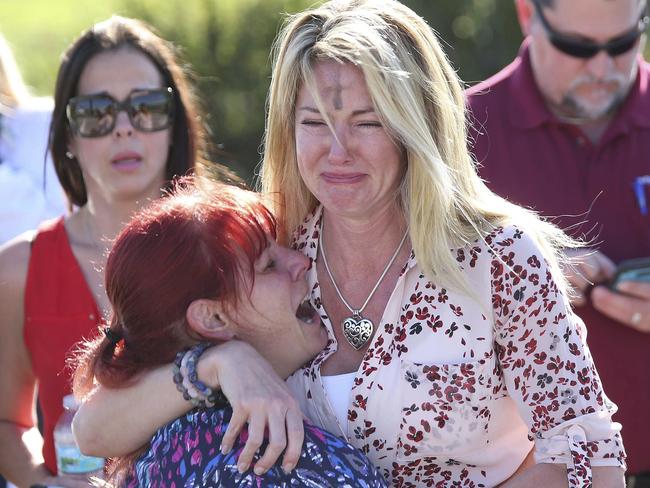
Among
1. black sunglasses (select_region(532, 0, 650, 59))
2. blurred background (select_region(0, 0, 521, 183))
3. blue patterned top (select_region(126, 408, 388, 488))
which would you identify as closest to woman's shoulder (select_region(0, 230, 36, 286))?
blue patterned top (select_region(126, 408, 388, 488))

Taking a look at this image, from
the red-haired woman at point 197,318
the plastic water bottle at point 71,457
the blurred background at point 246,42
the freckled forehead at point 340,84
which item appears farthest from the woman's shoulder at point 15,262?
the blurred background at point 246,42

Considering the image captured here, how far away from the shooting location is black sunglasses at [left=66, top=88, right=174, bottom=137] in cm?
332

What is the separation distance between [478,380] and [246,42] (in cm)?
432

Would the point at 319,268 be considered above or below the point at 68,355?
above

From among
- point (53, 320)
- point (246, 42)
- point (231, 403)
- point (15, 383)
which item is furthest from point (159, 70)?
point (246, 42)

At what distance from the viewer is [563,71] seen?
367cm

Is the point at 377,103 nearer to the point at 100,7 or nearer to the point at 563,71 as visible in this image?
Result: the point at 563,71

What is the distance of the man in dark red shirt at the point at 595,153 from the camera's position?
137 inches

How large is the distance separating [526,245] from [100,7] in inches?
249

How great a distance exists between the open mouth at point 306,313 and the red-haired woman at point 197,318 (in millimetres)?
30

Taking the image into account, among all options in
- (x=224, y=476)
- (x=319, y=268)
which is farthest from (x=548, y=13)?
(x=224, y=476)

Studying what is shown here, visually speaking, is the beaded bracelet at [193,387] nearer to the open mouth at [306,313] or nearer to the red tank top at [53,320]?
the open mouth at [306,313]

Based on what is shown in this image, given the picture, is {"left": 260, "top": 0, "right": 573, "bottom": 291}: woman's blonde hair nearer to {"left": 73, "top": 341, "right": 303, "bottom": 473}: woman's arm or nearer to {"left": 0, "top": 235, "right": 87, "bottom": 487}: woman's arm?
{"left": 73, "top": 341, "right": 303, "bottom": 473}: woman's arm

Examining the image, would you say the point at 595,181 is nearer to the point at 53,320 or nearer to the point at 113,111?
the point at 113,111
